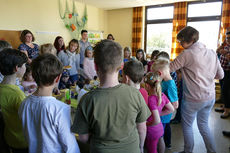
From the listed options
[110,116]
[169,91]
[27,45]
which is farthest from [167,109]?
[27,45]

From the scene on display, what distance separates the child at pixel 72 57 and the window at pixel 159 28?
403 cm

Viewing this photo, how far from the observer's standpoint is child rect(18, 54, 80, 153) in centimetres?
85

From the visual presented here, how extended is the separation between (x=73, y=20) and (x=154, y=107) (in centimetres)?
503

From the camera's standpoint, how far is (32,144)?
927 millimetres

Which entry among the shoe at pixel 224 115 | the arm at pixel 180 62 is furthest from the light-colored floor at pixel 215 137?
the arm at pixel 180 62

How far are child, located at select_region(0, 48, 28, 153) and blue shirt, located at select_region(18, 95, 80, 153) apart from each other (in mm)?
223

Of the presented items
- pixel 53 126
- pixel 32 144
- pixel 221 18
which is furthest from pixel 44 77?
pixel 221 18

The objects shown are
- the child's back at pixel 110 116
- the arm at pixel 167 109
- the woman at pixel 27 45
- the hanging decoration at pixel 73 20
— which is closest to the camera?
the child's back at pixel 110 116

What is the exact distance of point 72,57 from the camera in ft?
10.5

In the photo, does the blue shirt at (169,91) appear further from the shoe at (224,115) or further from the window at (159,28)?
the window at (159,28)

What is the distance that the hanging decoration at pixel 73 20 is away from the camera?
5203 millimetres

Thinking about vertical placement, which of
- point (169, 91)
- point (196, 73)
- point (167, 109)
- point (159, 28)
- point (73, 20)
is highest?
point (73, 20)

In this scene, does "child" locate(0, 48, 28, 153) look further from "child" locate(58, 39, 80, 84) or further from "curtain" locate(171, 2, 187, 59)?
"curtain" locate(171, 2, 187, 59)

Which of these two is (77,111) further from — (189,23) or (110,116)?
(189,23)
